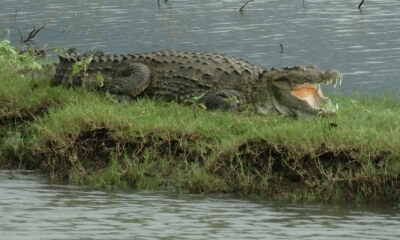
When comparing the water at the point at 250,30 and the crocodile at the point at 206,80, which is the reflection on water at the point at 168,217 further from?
the water at the point at 250,30

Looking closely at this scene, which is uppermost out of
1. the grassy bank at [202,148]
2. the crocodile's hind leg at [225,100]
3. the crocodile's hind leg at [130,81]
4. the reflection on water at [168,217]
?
the crocodile's hind leg at [130,81]

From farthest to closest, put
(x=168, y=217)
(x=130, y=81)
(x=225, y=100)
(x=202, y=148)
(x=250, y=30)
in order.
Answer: (x=250, y=30)
(x=130, y=81)
(x=225, y=100)
(x=202, y=148)
(x=168, y=217)

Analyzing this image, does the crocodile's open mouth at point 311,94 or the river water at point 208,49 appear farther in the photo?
the crocodile's open mouth at point 311,94

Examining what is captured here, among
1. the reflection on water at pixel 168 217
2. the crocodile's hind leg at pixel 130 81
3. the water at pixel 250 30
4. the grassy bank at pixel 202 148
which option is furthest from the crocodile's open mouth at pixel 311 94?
the water at pixel 250 30

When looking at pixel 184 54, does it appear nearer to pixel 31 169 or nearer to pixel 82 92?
pixel 82 92

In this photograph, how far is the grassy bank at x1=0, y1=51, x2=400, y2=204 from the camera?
7.33 metres

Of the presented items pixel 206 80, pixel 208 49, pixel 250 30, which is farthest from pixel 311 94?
pixel 250 30

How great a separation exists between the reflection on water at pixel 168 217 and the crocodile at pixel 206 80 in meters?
1.82

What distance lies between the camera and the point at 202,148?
780 cm

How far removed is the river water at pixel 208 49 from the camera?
650 cm

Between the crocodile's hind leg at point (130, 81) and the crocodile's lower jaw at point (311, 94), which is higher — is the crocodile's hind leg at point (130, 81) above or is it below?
above

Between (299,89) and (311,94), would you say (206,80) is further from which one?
(311,94)

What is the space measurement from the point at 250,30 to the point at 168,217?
11659 mm

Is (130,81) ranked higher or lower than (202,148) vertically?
higher
